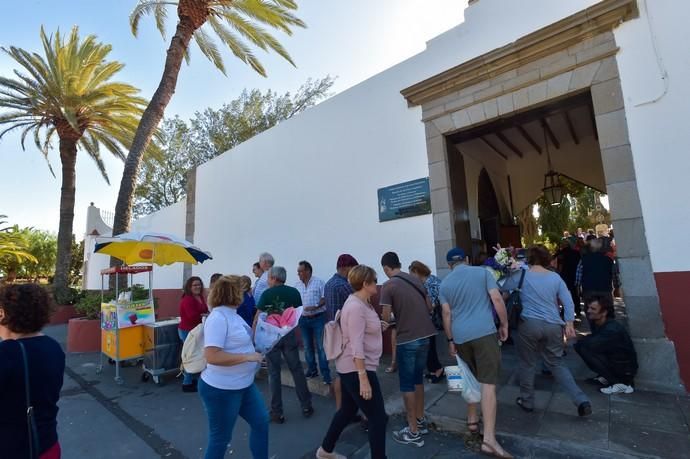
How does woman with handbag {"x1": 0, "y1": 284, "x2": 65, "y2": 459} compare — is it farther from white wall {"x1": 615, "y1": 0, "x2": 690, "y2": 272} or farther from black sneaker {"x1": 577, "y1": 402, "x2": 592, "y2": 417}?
white wall {"x1": 615, "y1": 0, "x2": 690, "y2": 272}

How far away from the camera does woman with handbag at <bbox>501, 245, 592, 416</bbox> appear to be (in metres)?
3.63

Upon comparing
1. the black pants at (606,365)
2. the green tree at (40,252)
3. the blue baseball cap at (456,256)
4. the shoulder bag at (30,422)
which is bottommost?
the black pants at (606,365)

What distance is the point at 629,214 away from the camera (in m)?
4.36

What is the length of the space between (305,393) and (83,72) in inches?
499

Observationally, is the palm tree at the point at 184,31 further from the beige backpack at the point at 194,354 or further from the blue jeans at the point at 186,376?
the beige backpack at the point at 194,354

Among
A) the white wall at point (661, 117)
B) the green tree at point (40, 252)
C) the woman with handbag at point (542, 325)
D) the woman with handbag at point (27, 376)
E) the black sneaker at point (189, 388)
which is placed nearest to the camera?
the woman with handbag at point (27, 376)

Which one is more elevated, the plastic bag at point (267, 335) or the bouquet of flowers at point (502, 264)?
the bouquet of flowers at point (502, 264)

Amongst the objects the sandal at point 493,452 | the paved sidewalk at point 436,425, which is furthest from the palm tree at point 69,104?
the sandal at point 493,452

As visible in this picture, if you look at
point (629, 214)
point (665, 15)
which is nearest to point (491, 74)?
point (665, 15)

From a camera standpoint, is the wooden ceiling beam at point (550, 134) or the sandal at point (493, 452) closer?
the sandal at point (493, 452)

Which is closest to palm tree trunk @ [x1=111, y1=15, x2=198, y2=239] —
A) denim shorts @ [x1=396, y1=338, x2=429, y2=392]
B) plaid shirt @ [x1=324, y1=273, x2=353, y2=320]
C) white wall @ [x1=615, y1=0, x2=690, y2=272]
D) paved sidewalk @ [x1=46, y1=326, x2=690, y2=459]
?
paved sidewalk @ [x1=46, y1=326, x2=690, y2=459]

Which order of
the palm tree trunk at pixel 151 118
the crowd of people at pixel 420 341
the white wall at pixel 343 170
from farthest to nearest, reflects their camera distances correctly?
the palm tree trunk at pixel 151 118
the white wall at pixel 343 170
the crowd of people at pixel 420 341

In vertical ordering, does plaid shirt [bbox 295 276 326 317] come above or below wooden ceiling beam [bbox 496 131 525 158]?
below

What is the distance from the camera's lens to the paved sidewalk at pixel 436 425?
3078mm
